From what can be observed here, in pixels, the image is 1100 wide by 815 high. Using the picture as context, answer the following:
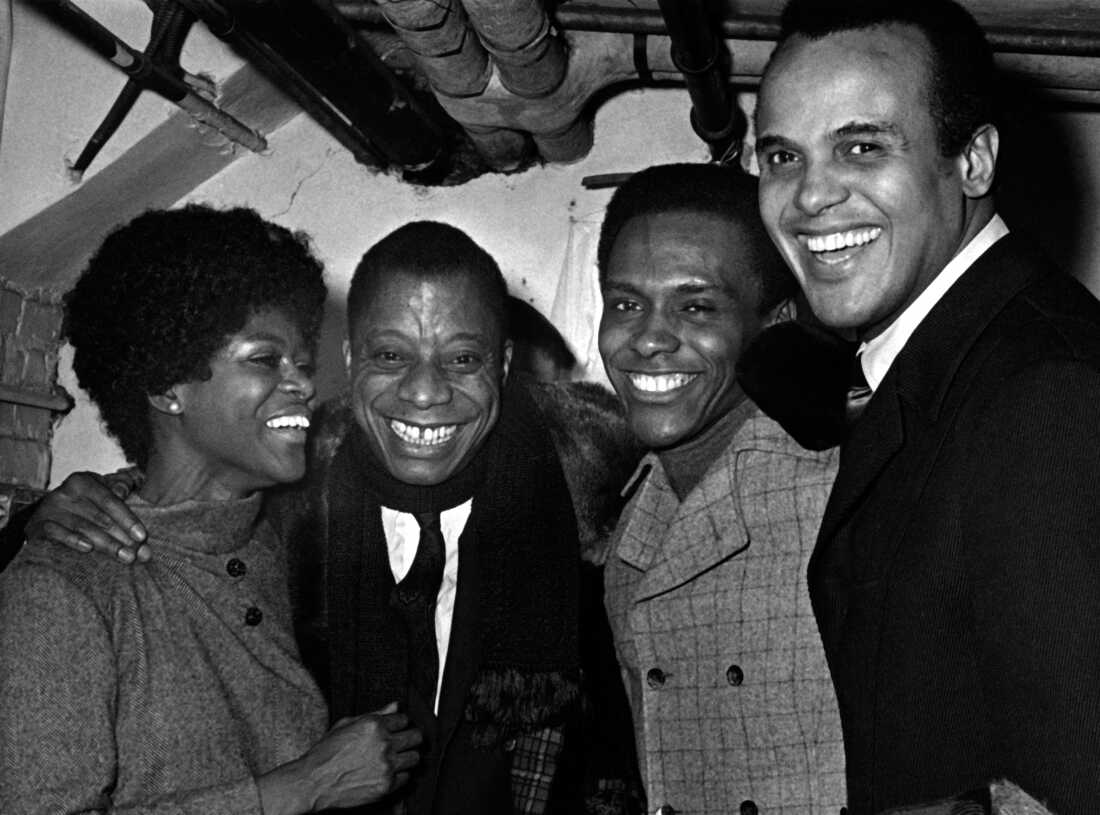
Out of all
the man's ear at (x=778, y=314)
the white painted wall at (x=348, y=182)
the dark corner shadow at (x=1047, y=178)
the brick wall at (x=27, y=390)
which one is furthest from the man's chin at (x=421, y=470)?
the dark corner shadow at (x=1047, y=178)

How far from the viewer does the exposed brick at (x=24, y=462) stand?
4434 millimetres

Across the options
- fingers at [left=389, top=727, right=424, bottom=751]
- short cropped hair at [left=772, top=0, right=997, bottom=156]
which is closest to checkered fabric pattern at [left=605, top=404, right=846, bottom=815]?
fingers at [left=389, top=727, right=424, bottom=751]

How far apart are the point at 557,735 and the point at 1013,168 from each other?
8.44 ft

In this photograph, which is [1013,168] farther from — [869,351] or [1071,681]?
[1071,681]

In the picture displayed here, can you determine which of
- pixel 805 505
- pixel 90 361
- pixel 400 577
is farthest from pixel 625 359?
pixel 90 361

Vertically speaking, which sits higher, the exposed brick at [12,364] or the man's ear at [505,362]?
the exposed brick at [12,364]

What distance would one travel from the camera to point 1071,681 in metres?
1.27

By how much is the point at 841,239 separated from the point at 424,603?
1.39 m

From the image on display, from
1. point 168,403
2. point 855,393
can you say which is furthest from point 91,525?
point 855,393

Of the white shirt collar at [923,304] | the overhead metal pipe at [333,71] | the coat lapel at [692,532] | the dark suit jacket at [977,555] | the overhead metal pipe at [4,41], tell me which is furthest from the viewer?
the overhead metal pipe at [333,71]

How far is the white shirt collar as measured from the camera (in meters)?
1.81

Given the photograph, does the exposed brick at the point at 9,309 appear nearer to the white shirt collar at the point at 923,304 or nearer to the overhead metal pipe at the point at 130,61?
the overhead metal pipe at the point at 130,61

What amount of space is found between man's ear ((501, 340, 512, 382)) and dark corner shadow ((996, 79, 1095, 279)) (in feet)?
6.52

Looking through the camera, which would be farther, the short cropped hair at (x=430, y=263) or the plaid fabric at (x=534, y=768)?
the short cropped hair at (x=430, y=263)
